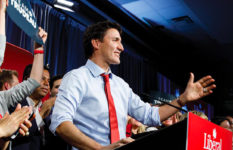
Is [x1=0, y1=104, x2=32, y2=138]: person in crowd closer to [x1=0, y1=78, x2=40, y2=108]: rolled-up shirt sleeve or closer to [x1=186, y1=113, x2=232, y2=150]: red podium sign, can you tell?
[x1=0, y1=78, x2=40, y2=108]: rolled-up shirt sleeve

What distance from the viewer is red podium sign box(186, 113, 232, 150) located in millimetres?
836

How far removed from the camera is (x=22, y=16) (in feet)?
4.28

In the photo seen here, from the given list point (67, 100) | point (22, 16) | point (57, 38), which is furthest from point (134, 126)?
point (57, 38)

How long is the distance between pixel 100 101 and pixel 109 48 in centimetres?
40

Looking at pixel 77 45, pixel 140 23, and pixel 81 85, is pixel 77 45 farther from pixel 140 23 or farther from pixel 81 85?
pixel 81 85

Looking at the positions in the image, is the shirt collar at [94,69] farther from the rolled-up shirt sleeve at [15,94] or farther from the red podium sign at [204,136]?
the red podium sign at [204,136]

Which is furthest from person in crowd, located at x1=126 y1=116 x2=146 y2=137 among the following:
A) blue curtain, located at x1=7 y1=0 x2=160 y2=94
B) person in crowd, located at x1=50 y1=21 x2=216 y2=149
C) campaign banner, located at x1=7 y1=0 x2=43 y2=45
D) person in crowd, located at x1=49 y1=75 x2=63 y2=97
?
campaign banner, located at x1=7 y1=0 x2=43 y2=45

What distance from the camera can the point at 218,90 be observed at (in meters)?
8.84

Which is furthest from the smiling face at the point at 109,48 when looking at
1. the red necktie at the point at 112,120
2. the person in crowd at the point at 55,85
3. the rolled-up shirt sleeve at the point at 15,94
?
the person in crowd at the point at 55,85

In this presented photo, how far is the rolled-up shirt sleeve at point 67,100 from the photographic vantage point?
1202 millimetres

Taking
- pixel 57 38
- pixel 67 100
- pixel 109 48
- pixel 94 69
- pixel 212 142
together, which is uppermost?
pixel 57 38

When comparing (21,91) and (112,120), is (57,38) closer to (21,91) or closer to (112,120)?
(21,91)

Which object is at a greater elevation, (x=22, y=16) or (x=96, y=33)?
(x=96, y=33)

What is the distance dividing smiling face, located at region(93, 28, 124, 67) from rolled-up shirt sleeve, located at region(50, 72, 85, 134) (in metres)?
0.27
